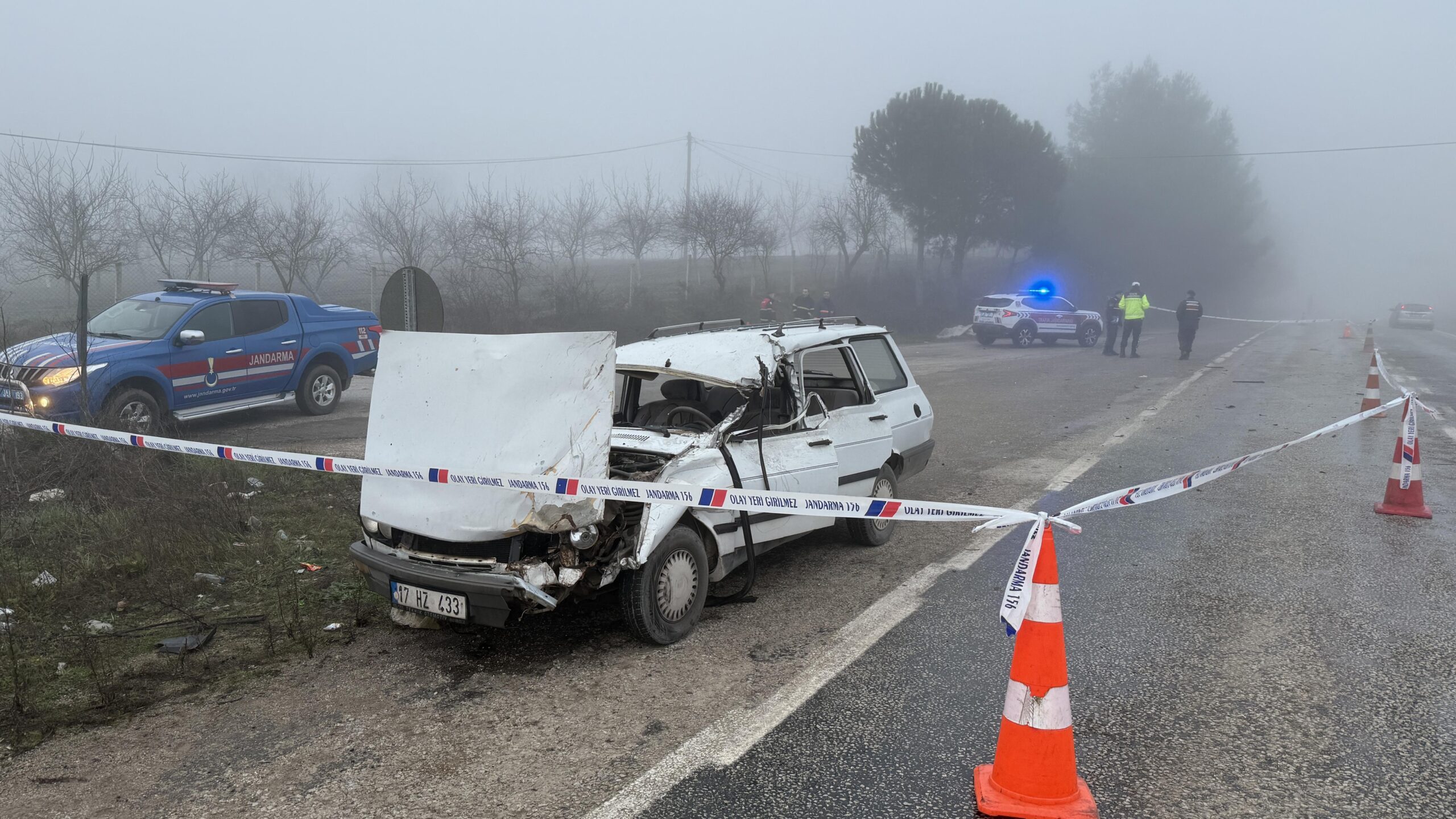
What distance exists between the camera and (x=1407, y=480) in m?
7.06

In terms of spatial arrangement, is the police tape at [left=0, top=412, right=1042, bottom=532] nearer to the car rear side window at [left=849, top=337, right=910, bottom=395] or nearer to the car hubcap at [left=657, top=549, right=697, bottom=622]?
the car hubcap at [left=657, top=549, right=697, bottom=622]

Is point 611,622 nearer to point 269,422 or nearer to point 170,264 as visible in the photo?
point 269,422

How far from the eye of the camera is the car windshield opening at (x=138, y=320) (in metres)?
10.3

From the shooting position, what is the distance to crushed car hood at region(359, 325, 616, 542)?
164 inches

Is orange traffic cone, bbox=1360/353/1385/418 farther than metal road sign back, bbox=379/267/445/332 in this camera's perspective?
Yes

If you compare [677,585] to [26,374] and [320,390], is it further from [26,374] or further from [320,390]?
[320,390]

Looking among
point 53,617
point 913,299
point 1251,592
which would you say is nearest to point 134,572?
point 53,617

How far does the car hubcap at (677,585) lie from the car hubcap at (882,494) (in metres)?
1.87

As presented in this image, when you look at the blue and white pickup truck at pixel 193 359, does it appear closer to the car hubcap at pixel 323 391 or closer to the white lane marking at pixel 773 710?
the car hubcap at pixel 323 391

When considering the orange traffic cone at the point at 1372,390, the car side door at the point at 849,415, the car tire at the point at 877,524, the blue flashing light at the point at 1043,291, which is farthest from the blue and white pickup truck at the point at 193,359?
the blue flashing light at the point at 1043,291

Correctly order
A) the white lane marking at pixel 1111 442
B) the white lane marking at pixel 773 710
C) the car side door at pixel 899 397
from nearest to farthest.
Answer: the white lane marking at pixel 773 710 < the car side door at pixel 899 397 < the white lane marking at pixel 1111 442

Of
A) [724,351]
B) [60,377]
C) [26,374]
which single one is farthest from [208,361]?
[724,351]

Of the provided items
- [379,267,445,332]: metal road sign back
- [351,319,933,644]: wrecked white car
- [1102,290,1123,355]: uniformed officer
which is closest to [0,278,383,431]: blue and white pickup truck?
[379,267,445,332]: metal road sign back

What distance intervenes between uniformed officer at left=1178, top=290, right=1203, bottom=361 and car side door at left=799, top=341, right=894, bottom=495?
18.4 meters
